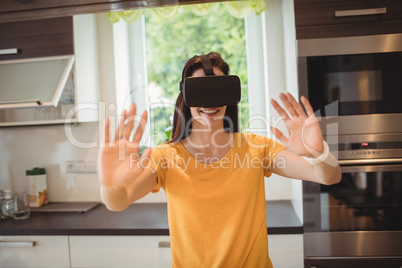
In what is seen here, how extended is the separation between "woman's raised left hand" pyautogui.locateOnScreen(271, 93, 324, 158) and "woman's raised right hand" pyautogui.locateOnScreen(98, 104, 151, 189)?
344 mm

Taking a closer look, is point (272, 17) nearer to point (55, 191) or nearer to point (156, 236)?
point (156, 236)

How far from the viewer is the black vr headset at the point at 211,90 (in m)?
0.81

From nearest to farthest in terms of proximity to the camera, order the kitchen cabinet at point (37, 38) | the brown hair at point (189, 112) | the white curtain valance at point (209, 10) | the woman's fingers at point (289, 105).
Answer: the woman's fingers at point (289, 105), the brown hair at point (189, 112), the kitchen cabinet at point (37, 38), the white curtain valance at point (209, 10)

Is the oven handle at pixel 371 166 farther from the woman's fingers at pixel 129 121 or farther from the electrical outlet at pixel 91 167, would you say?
the electrical outlet at pixel 91 167

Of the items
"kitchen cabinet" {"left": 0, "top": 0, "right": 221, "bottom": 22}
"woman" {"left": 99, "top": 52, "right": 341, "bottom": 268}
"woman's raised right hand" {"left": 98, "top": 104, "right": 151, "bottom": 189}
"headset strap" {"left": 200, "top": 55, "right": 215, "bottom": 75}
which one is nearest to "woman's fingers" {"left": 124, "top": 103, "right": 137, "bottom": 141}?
"woman's raised right hand" {"left": 98, "top": 104, "right": 151, "bottom": 189}

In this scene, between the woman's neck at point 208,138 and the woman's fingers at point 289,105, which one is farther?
the woman's neck at point 208,138

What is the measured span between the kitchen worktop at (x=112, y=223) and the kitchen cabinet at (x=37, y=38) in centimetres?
81

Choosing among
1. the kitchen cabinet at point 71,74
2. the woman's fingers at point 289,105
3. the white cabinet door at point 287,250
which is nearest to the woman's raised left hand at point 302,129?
the woman's fingers at point 289,105

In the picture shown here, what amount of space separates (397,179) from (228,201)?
2.72ft

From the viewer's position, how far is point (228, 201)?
2.93ft

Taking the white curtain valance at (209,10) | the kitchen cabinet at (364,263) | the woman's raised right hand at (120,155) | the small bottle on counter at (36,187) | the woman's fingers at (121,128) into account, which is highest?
the white curtain valance at (209,10)

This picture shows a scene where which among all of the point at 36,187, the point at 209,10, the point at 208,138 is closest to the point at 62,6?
the point at 209,10

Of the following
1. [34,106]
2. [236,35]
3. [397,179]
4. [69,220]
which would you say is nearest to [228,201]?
[397,179]

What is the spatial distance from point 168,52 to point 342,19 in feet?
3.39
